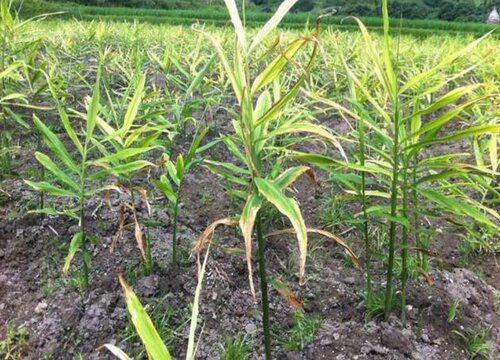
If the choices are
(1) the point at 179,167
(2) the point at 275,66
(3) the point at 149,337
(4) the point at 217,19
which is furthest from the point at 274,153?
(4) the point at 217,19

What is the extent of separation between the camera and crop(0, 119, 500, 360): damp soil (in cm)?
125

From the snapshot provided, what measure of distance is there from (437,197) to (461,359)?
44cm

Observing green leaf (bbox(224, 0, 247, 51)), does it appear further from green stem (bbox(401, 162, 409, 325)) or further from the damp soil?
the damp soil

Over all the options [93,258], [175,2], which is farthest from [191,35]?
[175,2]

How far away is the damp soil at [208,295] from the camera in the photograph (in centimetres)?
125

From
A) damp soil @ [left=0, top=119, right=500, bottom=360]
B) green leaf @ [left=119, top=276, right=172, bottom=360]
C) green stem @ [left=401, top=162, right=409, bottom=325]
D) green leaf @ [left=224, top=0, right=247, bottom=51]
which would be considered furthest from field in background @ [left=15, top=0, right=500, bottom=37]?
green leaf @ [left=119, top=276, right=172, bottom=360]

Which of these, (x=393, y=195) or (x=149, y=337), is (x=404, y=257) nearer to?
(x=393, y=195)

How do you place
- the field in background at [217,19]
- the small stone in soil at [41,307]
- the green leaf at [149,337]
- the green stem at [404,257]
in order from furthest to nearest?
the field in background at [217,19] → the small stone in soil at [41,307] → the green stem at [404,257] → the green leaf at [149,337]

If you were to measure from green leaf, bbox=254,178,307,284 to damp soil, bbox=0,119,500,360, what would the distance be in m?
0.50

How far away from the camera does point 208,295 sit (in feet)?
4.55

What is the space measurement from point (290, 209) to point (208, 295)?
0.64 m

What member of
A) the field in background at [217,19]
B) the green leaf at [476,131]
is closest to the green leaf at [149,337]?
the green leaf at [476,131]

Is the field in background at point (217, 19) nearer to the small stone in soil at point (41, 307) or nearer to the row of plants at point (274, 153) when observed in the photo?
the row of plants at point (274, 153)

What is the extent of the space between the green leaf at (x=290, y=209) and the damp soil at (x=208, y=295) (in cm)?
50
